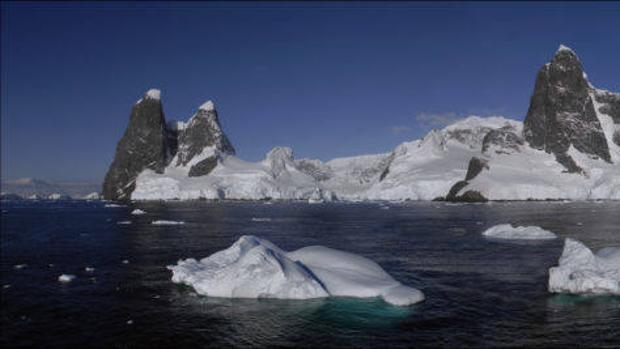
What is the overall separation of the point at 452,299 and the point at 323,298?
27.1ft

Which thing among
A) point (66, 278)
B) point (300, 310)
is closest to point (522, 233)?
point (300, 310)

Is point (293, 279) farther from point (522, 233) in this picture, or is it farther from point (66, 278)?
point (522, 233)

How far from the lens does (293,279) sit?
33.9m

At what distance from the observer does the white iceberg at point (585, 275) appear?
115 feet

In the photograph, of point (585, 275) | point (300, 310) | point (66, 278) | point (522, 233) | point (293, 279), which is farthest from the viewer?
point (522, 233)

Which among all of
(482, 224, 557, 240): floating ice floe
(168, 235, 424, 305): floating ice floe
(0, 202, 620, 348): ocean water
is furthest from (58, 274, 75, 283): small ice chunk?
(482, 224, 557, 240): floating ice floe

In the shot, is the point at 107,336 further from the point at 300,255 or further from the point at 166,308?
the point at 300,255

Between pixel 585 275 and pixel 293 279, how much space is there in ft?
64.0

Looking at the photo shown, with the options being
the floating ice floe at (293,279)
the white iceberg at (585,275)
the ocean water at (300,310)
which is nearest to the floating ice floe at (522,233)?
the ocean water at (300,310)

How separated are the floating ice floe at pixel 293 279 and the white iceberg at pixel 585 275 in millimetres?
10029

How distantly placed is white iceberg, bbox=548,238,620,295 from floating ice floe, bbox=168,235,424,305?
1003cm

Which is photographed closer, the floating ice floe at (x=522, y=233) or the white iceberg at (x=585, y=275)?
the white iceberg at (x=585, y=275)

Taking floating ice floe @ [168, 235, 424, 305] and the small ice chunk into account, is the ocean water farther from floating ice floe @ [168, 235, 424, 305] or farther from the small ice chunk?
floating ice floe @ [168, 235, 424, 305]

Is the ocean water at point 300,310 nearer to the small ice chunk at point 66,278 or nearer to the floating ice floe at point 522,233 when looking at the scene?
the small ice chunk at point 66,278
